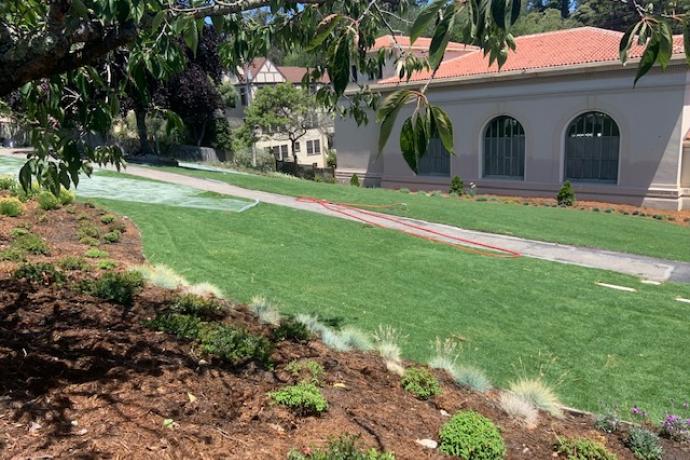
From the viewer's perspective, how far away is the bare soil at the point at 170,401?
3.19 metres

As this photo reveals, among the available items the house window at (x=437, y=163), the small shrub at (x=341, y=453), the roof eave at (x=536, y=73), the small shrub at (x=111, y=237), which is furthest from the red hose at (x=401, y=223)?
the house window at (x=437, y=163)

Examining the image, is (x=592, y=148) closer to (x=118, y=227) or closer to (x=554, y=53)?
(x=554, y=53)

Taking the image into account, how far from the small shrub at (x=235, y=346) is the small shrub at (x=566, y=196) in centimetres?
2239

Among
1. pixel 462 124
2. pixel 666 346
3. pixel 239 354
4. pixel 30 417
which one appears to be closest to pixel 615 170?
pixel 462 124

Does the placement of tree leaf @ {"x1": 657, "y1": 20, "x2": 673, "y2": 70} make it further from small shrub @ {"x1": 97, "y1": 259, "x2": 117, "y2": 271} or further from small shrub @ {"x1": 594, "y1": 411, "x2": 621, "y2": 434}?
small shrub @ {"x1": 97, "y1": 259, "x2": 117, "y2": 271}

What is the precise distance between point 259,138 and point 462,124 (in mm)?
18117

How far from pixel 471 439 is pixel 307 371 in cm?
147

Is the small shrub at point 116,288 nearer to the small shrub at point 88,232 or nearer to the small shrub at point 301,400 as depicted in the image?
the small shrub at point 301,400

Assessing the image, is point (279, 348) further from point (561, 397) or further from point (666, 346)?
point (666, 346)

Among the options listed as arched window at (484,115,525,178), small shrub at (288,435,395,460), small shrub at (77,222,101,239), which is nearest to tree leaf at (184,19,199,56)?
small shrub at (288,435,395,460)

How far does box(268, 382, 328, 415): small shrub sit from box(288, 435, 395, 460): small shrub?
527mm

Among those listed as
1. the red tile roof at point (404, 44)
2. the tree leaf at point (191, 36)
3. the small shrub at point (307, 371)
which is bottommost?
the small shrub at point (307, 371)

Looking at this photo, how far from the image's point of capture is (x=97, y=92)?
4965mm

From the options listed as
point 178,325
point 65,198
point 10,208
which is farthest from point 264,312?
point 65,198
